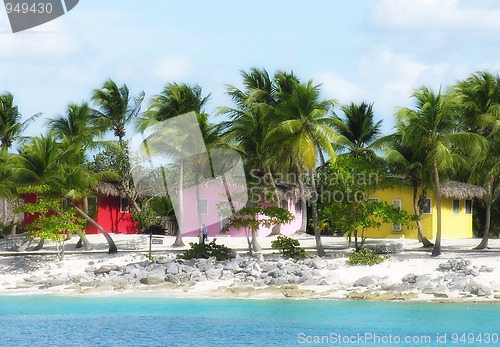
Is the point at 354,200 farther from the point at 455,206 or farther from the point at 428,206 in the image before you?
the point at 455,206

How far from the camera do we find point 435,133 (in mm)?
35688

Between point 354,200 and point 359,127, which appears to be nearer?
point 354,200

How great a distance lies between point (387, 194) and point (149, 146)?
12907 mm

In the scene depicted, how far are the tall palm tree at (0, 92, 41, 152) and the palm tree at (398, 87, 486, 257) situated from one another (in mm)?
29412

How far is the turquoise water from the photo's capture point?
22.9m

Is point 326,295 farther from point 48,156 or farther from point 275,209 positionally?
point 48,156

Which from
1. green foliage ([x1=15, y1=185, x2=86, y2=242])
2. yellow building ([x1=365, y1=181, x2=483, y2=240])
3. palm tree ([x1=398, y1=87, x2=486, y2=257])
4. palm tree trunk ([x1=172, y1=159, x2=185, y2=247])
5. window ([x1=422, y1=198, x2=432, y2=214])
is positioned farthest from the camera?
window ([x1=422, y1=198, x2=432, y2=214])

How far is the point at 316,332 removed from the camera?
78.4ft

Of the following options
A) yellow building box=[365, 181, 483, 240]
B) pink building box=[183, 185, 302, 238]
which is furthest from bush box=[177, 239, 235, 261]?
pink building box=[183, 185, 302, 238]

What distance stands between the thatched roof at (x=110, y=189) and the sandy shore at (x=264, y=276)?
30.2 feet

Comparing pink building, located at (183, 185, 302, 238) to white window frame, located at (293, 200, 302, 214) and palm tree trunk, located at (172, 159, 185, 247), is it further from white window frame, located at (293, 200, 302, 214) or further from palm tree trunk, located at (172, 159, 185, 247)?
palm tree trunk, located at (172, 159, 185, 247)

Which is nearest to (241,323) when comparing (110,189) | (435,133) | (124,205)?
(435,133)

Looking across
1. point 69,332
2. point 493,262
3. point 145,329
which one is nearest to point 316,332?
point 145,329

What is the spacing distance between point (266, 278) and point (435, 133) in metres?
9.07
